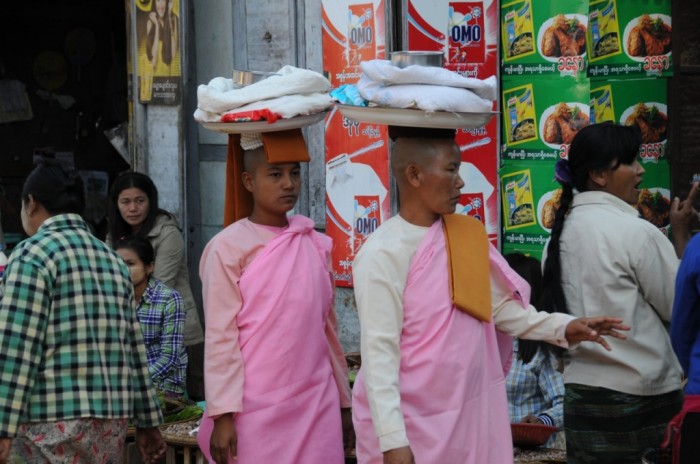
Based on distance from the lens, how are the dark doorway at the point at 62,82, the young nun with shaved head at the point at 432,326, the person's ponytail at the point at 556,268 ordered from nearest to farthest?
1. the young nun with shaved head at the point at 432,326
2. the person's ponytail at the point at 556,268
3. the dark doorway at the point at 62,82

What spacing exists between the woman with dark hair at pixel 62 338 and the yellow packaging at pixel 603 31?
2.96 metres


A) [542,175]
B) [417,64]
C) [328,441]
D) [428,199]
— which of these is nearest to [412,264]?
[428,199]

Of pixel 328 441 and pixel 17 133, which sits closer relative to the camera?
pixel 328 441

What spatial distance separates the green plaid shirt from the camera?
4.39 m

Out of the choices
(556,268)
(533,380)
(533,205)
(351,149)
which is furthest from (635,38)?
(556,268)

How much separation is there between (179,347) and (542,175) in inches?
84.2

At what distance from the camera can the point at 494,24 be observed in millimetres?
6762

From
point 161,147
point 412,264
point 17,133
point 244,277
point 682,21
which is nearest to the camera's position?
point 412,264

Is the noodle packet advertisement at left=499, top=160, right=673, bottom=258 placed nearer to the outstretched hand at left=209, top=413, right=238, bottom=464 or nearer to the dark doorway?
the outstretched hand at left=209, top=413, right=238, bottom=464

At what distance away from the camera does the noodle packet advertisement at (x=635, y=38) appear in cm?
645

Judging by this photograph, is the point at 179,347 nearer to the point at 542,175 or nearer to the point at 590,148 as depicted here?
the point at 542,175

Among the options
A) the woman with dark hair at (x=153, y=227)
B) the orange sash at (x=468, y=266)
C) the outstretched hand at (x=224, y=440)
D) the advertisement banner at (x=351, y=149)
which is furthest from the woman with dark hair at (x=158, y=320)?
the orange sash at (x=468, y=266)

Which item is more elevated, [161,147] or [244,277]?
[161,147]

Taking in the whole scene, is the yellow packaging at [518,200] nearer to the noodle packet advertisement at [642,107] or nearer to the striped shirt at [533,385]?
the noodle packet advertisement at [642,107]
